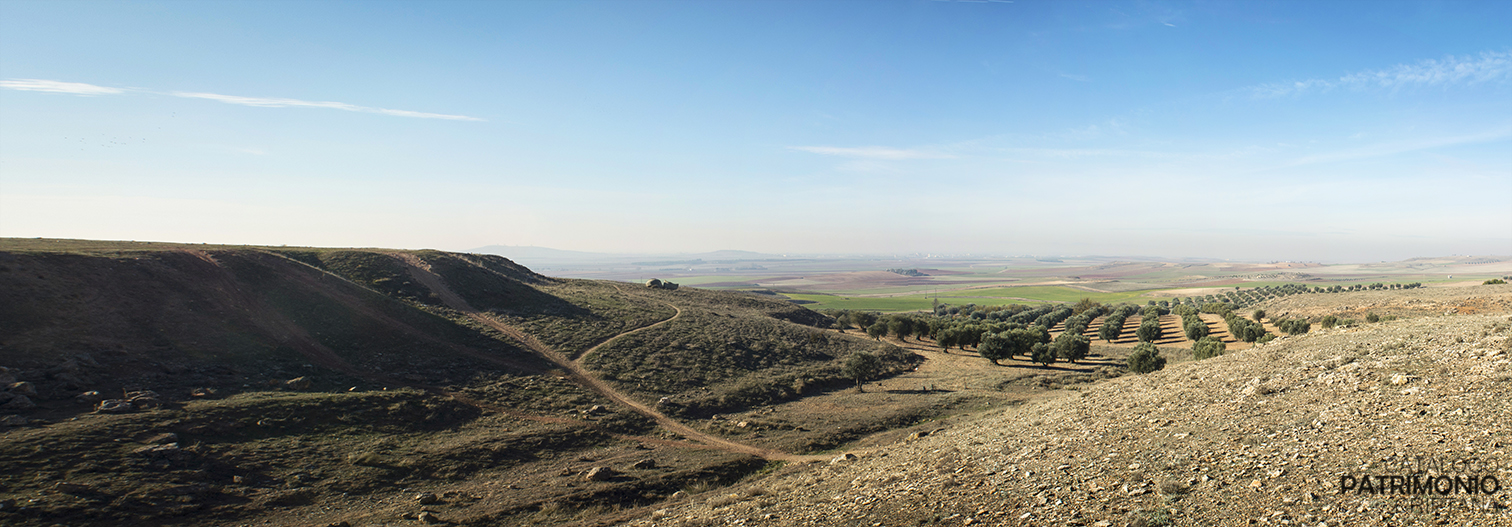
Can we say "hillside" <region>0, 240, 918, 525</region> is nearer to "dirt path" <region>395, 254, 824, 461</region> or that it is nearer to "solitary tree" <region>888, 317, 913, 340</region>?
"dirt path" <region>395, 254, 824, 461</region>

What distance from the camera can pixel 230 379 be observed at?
1152 inches

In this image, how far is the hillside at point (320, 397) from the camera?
1984 centimetres

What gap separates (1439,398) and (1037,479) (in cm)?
1162

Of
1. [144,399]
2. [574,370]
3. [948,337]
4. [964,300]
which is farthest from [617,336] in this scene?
[964,300]

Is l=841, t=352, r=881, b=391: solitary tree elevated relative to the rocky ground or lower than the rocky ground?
lower

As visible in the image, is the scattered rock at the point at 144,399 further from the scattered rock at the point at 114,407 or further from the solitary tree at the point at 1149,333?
the solitary tree at the point at 1149,333

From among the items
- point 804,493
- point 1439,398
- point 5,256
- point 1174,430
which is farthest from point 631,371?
point 1439,398

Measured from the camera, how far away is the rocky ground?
38.5ft

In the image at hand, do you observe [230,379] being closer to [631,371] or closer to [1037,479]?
[631,371]

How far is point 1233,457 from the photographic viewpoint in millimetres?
14703

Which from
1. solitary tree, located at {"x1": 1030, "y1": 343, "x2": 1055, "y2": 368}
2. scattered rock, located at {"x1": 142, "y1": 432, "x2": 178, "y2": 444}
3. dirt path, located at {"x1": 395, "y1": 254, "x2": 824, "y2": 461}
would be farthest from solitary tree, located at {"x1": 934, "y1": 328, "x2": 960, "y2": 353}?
scattered rock, located at {"x1": 142, "y1": 432, "x2": 178, "y2": 444}

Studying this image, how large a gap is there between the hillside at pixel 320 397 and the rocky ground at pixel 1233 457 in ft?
28.8

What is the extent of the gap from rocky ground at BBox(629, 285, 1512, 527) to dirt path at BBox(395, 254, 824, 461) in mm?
4452

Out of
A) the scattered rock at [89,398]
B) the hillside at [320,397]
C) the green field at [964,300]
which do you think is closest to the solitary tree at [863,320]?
the hillside at [320,397]
